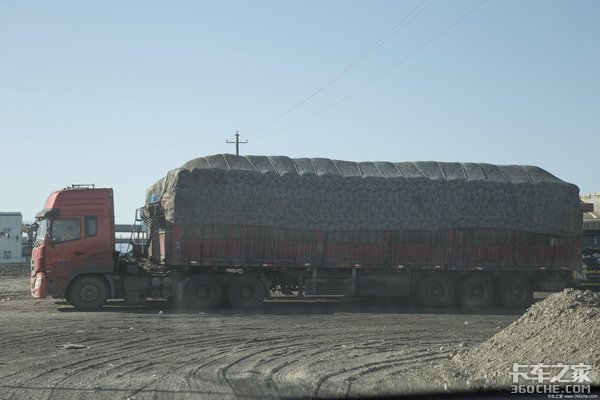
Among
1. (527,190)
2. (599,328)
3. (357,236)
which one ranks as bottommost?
(599,328)

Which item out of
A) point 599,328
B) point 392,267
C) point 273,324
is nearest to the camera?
point 599,328

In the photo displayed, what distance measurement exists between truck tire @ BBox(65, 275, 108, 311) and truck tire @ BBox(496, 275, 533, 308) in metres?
12.6

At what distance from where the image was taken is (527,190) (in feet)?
80.0

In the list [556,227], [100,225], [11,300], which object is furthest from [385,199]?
[11,300]

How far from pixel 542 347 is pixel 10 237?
54.6m

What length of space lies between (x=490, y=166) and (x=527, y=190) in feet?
4.77

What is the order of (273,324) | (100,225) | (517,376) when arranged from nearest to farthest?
(517,376)
(273,324)
(100,225)

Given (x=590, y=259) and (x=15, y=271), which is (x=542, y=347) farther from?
(x=15, y=271)

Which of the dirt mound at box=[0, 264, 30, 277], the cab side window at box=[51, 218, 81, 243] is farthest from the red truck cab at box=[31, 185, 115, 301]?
the dirt mound at box=[0, 264, 30, 277]

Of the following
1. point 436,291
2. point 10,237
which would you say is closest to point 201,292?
point 436,291

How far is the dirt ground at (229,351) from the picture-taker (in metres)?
10.0

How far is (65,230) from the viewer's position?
862 inches

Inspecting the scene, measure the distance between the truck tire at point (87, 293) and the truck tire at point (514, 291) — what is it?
41.2 ft

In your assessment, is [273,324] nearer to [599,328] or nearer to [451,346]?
[451,346]
